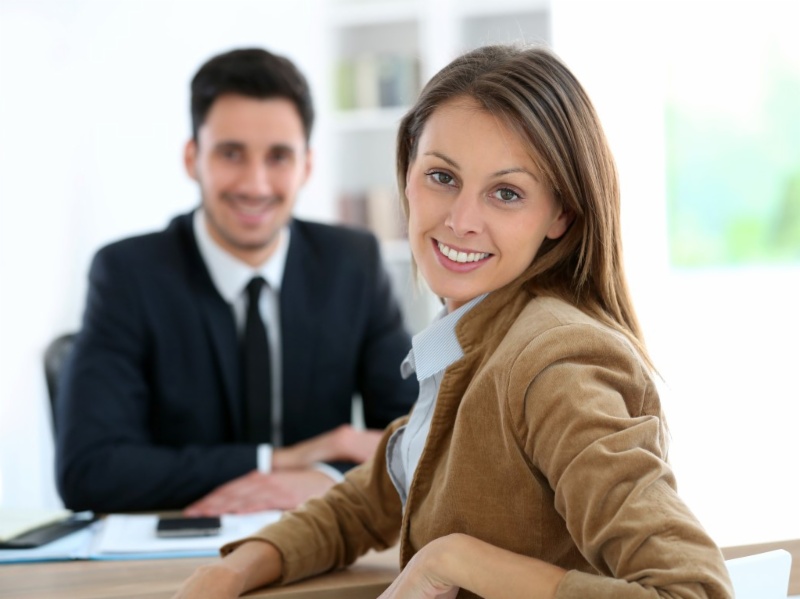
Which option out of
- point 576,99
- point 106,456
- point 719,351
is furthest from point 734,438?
point 576,99

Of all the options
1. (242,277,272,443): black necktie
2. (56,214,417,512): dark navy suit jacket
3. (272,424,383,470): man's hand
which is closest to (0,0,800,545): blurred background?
(56,214,417,512): dark navy suit jacket

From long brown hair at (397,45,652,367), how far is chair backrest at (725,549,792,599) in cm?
26

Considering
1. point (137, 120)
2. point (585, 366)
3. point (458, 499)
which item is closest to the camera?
point (585, 366)

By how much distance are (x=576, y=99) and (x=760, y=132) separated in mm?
6931

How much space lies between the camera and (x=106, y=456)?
6.92 ft

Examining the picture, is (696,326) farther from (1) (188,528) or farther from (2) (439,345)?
(2) (439,345)

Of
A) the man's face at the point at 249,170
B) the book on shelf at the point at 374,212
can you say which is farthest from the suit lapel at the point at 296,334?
the book on shelf at the point at 374,212

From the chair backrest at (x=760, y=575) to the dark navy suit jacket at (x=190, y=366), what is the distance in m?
1.22

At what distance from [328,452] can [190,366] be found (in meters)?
0.46

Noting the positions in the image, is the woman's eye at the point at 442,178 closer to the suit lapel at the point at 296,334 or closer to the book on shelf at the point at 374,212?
the suit lapel at the point at 296,334

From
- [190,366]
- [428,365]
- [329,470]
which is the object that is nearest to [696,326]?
[190,366]

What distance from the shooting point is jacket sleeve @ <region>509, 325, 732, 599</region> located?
0.94 metres

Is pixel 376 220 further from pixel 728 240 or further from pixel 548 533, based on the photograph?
pixel 728 240

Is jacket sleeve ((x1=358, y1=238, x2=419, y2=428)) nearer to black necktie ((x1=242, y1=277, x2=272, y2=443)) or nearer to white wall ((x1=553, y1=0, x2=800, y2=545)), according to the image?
black necktie ((x1=242, y1=277, x2=272, y2=443))
